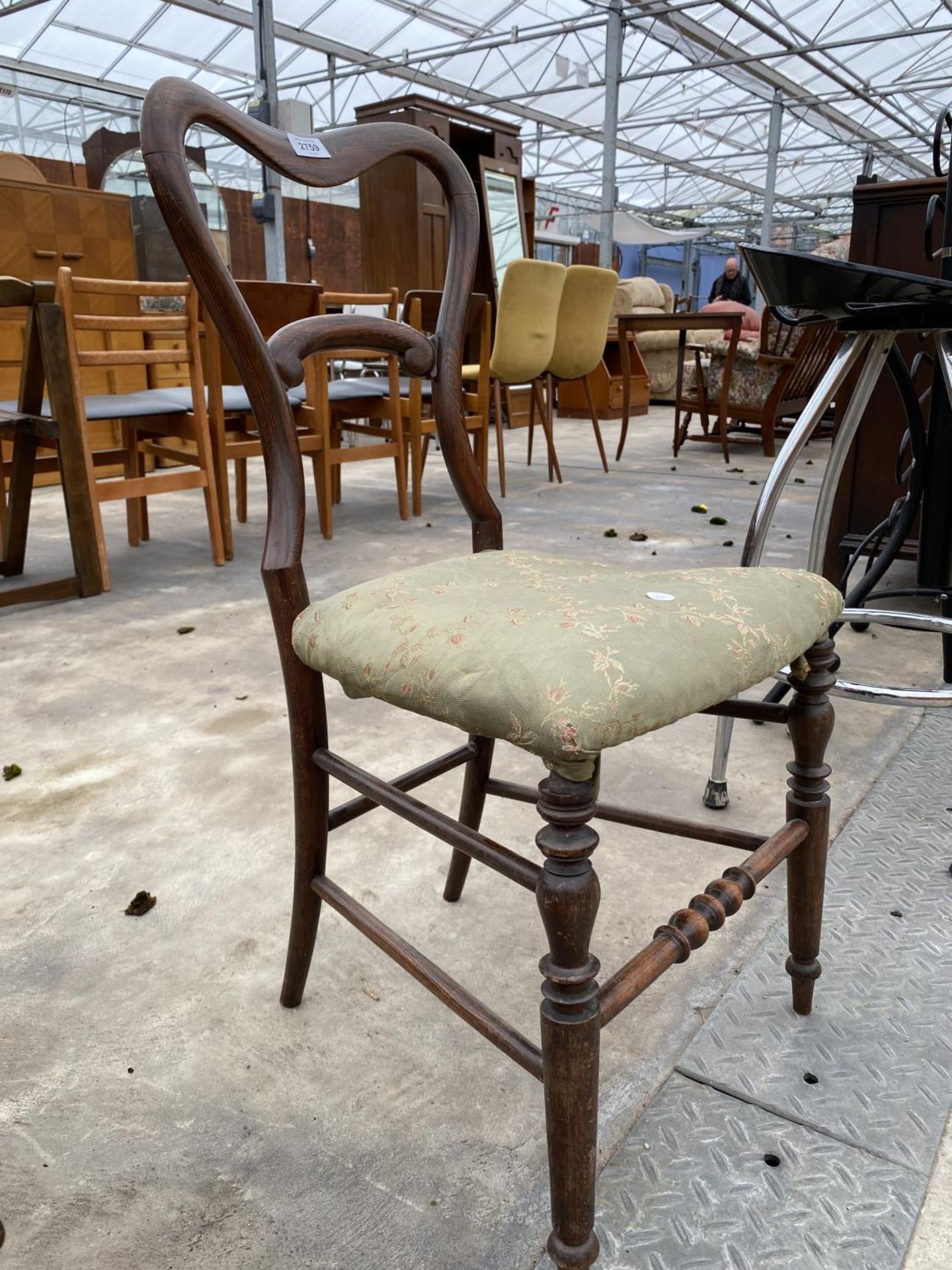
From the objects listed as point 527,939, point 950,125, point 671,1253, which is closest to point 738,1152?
point 671,1253

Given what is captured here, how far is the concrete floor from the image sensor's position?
2.60 ft

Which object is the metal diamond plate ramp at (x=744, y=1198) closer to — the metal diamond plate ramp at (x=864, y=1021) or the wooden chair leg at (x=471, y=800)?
the metal diamond plate ramp at (x=864, y=1021)

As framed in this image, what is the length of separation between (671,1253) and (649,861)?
63 cm

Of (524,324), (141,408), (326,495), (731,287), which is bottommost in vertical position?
(326,495)

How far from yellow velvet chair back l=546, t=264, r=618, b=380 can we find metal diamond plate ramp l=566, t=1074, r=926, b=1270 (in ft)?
12.7

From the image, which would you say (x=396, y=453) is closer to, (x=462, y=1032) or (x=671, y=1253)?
(x=462, y=1032)

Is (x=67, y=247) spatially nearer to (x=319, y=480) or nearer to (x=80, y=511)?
(x=319, y=480)

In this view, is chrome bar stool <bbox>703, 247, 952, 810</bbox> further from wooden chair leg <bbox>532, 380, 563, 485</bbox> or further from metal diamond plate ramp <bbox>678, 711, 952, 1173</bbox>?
wooden chair leg <bbox>532, 380, 563, 485</bbox>

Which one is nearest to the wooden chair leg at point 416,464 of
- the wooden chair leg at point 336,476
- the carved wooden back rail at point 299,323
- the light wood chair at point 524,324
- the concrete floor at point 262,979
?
the wooden chair leg at point 336,476

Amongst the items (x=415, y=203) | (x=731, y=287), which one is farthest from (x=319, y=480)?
(x=731, y=287)

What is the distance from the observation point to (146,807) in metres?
1.51

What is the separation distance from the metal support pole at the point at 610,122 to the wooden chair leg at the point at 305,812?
30.0 feet

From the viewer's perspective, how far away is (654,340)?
7512mm

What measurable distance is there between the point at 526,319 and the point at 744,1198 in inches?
148
